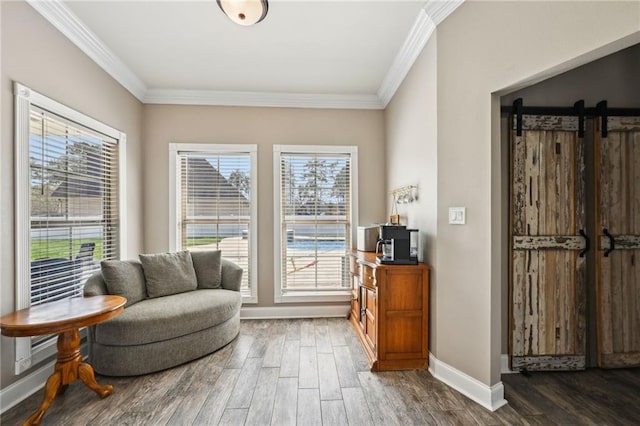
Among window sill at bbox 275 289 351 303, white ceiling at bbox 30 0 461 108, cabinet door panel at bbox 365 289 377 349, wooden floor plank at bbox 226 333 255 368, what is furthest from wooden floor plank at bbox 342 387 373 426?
white ceiling at bbox 30 0 461 108

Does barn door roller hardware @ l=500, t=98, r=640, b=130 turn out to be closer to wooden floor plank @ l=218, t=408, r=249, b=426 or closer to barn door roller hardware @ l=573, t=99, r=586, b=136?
barn door roller hardware @ l=573, t=99, r=586, b=136

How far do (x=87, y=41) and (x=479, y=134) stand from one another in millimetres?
3447

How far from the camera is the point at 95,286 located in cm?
248

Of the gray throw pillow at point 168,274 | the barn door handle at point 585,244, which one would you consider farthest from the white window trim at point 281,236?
the barn door handle at point 585,244

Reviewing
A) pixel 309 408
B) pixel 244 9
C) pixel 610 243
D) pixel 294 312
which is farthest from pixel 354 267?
pixel 244 9

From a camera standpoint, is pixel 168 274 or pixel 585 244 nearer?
pixel 585 244

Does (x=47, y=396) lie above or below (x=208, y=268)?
below

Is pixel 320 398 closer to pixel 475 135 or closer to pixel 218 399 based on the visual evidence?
pixel 218 399

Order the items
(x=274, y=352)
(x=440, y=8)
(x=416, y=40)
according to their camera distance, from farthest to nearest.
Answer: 1. (x=274, y=352)
2. (x=416, y=40)
3. (x=440, y=8)

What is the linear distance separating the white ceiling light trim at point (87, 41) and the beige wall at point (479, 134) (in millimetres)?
3017

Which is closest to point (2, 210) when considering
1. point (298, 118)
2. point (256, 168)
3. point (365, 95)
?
point (256, 168)

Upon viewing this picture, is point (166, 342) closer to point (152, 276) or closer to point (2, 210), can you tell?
point (152, 276)

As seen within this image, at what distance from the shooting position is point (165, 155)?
12.1 ft

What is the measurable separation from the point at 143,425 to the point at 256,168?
275cm
